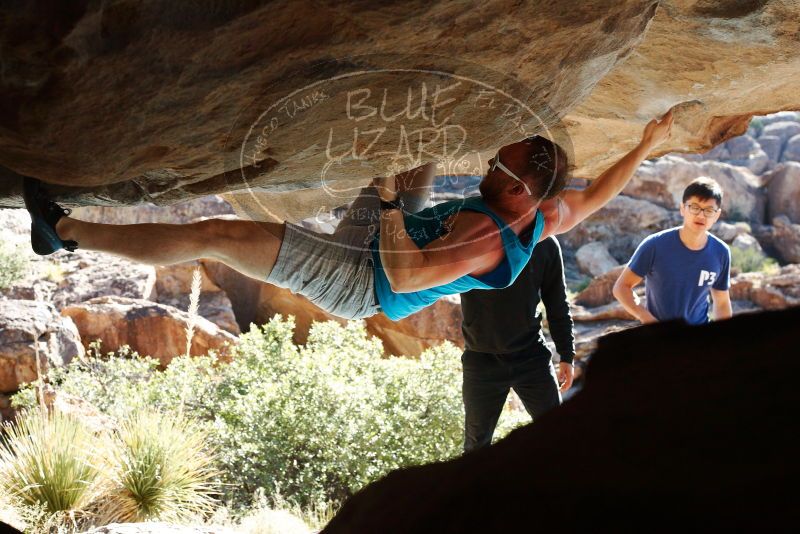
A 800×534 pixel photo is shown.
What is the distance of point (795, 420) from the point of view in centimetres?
95

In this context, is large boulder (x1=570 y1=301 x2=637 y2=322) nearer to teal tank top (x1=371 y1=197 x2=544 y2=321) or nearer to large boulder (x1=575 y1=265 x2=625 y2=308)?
large boulder (x1=575 y1=265 x2=625 y2=308)

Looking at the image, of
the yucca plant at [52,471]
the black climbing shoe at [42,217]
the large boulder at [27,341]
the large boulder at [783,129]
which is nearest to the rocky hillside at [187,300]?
the large boulder at [27,341]

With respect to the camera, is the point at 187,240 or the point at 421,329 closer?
the point at 187,240

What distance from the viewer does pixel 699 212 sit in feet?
14.8

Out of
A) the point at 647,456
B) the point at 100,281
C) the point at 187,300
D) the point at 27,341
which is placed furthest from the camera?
the point at 187,300

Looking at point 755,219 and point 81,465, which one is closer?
point 81,465

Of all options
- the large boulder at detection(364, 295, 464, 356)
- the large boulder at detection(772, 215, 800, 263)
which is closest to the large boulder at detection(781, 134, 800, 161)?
the large boulder at detection(772, 215, 800, 263)

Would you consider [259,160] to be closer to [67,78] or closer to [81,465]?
[67,78]

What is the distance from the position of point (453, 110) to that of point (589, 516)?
2328 millimetres

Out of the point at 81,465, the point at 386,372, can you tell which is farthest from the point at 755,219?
the point at 81,465

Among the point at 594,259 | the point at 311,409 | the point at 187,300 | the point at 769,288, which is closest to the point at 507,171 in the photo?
the point at 311,409

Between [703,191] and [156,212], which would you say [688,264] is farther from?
[156,212]

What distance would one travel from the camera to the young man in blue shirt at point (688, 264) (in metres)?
4.50

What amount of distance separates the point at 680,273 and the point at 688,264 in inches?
2.7
